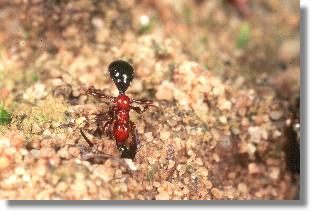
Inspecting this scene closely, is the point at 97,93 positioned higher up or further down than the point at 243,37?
further down

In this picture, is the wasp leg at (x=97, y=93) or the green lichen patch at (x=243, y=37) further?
the green lichen patch at (x=243, y=37)

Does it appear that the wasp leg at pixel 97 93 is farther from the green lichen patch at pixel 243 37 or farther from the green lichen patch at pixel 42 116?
the green lichen patch at pixel 243 37

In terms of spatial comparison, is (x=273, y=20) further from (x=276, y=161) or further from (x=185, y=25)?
(x=276, y=161)

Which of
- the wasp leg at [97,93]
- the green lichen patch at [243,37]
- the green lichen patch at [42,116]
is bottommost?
the green lichen patch at [42,116]

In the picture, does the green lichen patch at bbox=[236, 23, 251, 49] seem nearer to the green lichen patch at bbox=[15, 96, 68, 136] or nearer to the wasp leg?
the wasp leg

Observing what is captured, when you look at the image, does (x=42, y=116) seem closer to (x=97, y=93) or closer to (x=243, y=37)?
(x=97, y=93)

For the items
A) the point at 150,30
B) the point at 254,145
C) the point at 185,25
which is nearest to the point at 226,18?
the point at 185,25

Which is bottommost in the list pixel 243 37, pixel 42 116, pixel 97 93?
pixel 42 116

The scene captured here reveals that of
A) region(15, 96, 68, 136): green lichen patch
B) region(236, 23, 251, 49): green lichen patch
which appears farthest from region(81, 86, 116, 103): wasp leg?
region(236, 23, 251, 49): green lichen patch

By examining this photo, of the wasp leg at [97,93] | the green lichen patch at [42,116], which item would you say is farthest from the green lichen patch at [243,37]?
the green lichen patch at [42,116]

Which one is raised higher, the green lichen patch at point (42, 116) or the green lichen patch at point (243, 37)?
the green lichen patch at point (243, 37)

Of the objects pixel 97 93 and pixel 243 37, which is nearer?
pixel 97 93

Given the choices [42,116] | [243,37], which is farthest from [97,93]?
[243,37]
